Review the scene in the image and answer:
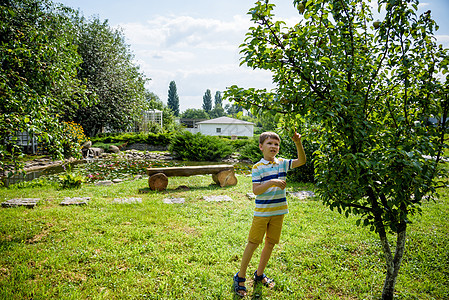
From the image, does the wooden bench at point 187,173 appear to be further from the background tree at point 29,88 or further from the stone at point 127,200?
the background tree at point 29,88

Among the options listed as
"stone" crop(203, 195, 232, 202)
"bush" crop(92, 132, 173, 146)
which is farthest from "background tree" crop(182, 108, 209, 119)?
"stone" crop(203, 195, 232, 202)

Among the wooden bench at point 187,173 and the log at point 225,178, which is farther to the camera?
the log at point 225,178

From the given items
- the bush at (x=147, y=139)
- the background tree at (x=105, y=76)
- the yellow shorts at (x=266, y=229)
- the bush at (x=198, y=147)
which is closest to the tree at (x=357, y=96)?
the yellow shorts at (x=266, y=229)

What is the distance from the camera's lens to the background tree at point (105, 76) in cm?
1812

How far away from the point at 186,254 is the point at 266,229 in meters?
1.38

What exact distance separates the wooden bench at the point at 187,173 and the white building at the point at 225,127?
99.4 ft

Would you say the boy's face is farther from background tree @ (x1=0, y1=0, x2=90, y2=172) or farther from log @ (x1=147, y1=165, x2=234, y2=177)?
log @ (x1=147, y1=165, x2=234, y2=177)

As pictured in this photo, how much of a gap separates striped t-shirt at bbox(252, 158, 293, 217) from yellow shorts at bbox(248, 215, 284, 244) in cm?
6

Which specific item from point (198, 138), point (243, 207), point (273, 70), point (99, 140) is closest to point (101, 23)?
point (99, 140)

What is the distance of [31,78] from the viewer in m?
4.02

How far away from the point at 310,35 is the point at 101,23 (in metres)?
22.6

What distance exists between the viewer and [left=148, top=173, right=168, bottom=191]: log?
7.10m

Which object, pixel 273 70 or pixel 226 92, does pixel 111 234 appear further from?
pixel 273 70

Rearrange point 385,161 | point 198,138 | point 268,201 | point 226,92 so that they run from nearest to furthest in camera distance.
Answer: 1. point 385,161
2. point 226,92
3. point 268,201
4. point 198,138
